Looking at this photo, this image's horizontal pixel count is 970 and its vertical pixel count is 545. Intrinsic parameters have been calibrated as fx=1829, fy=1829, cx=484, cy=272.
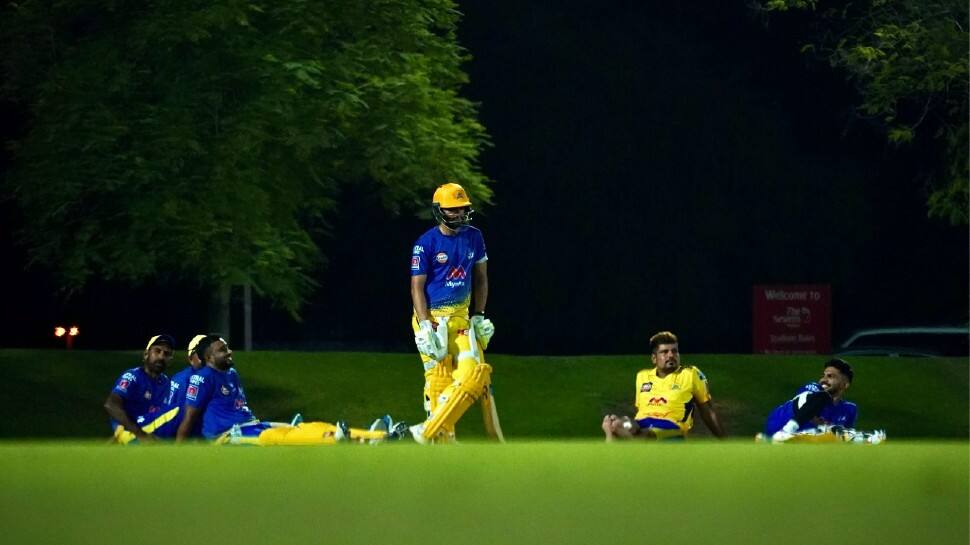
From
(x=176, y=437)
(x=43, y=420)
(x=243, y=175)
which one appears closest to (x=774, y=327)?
(x=243, y=175)

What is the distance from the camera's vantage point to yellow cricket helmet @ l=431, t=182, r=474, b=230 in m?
13.7

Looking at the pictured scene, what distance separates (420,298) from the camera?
13.8 meters

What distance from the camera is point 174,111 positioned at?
23656mm

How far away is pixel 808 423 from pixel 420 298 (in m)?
3.03

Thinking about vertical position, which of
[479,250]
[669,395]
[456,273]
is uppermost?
[479,250]

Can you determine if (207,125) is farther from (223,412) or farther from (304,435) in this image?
(304,435)

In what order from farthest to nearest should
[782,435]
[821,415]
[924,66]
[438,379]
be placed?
[924,66] < [821,415] < [438,379] < [782,435]

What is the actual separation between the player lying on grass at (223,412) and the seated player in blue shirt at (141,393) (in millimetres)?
311

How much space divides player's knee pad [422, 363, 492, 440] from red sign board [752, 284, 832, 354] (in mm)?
20308

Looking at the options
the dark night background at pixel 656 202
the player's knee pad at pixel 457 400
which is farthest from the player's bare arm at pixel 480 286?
the dark night background at pixel 656 202

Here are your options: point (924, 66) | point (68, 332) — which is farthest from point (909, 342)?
point (68, 332)

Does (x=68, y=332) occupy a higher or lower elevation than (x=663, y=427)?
lower

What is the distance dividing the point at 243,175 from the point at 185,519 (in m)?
18.9

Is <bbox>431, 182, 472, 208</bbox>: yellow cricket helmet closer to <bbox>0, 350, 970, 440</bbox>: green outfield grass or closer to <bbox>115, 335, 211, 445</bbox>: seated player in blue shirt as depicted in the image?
<bbox>115, 335, 211, 445</bbox>: seated player in blue shirt
